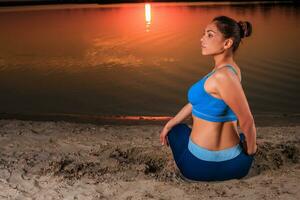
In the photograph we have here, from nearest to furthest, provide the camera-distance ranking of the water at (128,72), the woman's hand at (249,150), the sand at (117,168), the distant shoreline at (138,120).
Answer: the woman's hand at (249,150)
the sand at (117,168)
the distant shoreline at (138,120)
the water at (128,72)

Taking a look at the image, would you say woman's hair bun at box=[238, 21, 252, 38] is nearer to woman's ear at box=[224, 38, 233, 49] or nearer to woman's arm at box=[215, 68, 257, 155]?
woman's ear at box=[224, 38, 233, 49]

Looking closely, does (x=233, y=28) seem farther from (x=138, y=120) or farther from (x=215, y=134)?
(x=138, y=120)

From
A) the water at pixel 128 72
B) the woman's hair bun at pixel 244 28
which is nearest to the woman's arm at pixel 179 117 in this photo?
the woman's hair bun at pixel 244 28

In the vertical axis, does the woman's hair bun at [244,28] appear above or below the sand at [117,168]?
above

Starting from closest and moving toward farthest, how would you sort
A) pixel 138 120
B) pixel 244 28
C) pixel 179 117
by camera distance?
1. pixel 244 28
2. pixel 179 117
3. pixel 138 120

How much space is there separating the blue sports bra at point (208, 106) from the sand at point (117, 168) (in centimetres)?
66

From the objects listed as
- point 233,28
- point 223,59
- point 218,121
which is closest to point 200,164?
point 218,121

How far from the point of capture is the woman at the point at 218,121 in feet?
10.0

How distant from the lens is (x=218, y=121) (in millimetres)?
3229

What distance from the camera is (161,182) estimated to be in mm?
3703

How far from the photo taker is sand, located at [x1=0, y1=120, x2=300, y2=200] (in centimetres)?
353

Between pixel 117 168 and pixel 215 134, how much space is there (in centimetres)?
118

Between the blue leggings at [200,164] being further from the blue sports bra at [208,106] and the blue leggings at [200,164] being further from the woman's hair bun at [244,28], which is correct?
the woman's hair bun at [244,28]

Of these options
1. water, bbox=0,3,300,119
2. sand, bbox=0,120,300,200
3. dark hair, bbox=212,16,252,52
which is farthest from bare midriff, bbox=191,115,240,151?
water, bbox=0,3,300,119
